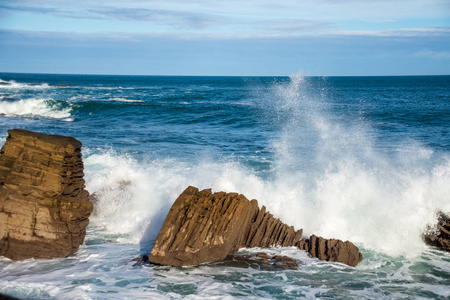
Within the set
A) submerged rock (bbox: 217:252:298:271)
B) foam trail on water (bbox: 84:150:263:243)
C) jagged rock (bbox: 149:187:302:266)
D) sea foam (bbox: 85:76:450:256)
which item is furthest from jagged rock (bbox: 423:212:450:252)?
foam trail on water (bbox: 84:150:263:243)

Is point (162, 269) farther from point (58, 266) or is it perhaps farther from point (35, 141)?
point (35, 141)

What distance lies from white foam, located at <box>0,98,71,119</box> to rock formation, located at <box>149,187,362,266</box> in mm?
25829

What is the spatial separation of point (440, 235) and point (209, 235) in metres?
5.10

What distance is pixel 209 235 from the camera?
796 cm

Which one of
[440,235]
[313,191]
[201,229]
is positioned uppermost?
[313,191]

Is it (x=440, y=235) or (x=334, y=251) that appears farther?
(x=440, y=235)

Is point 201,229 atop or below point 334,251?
atop

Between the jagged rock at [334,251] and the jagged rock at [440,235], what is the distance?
193 cm

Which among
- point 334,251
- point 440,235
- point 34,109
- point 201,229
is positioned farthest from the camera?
point 34,109

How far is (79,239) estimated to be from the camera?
855 centimetres

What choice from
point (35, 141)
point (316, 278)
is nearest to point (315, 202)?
point (316, 278)

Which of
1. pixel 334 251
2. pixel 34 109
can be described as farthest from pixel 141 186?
pixel 34 109

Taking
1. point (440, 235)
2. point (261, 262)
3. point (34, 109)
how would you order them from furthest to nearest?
point (34, 109) → point (440, 235) → point (261, 262)

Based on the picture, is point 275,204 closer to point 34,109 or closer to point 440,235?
point 440,235
